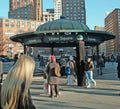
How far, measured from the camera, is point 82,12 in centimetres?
16300

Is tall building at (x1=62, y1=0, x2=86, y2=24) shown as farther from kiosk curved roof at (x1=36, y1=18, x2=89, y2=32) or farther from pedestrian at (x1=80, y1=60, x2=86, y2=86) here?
pedestrian at (x1=80, y1=60, x2=86, y2=86)

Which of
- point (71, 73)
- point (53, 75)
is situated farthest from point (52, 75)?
point (71, 73)

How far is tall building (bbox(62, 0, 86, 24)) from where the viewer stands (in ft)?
516

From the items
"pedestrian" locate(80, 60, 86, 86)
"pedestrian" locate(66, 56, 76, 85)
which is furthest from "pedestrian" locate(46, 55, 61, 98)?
"pedestrian" locate(66, 56, 76, 85)

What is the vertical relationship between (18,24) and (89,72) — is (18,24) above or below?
above

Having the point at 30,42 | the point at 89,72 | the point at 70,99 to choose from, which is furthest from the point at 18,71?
the point at 30,42

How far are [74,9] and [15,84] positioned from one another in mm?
162628

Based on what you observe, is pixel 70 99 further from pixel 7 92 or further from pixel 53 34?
pixel 53 34

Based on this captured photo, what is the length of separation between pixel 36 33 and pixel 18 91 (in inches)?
990

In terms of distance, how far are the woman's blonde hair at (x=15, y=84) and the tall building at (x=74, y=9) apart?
151741 mm

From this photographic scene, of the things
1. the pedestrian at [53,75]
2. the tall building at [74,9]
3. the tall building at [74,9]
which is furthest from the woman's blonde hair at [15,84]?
the tall building at [74,9]

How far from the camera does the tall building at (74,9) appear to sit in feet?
516

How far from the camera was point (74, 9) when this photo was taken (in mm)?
164500

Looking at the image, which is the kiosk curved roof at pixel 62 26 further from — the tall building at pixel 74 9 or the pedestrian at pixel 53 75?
the tall building at pixel 74 9
